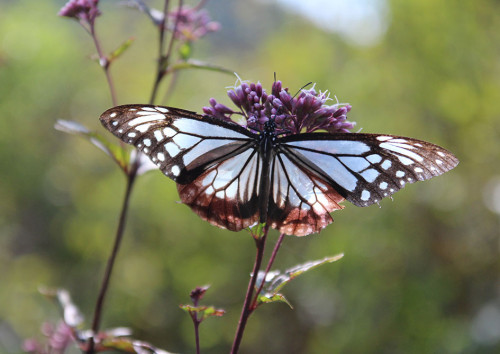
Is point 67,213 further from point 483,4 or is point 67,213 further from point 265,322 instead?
point 483,4

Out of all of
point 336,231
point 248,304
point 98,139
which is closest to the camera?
point 248,304

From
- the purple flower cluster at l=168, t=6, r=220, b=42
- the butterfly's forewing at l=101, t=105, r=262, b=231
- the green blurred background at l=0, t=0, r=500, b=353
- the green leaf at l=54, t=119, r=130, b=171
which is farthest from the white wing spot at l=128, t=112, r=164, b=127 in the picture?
the green blurred background at l=0, t=0, r=500, b=353

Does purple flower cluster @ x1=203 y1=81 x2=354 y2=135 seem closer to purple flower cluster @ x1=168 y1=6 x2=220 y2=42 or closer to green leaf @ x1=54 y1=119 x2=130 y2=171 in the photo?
green leaf @ x1=54 y1=119 x2=130 y2=171

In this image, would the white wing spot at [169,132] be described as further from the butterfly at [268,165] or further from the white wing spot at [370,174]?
the white wing spot at [370,174]

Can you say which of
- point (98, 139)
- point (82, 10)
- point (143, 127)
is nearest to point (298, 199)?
point (143, 127)

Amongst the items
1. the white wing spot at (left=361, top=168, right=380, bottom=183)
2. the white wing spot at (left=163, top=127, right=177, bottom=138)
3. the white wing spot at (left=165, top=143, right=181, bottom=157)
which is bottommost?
the white wing spot at (left=165, top=143, right=181, bottom=157)

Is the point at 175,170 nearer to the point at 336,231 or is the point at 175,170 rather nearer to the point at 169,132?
the point at 169,132

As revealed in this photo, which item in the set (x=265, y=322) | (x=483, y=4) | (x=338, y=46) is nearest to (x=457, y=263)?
(x=265, y=322)
